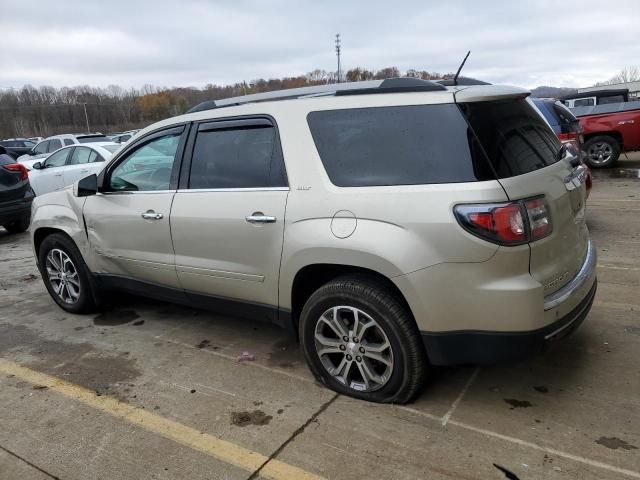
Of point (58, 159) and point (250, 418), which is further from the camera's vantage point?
point (58, 159)

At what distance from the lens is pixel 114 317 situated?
481cm

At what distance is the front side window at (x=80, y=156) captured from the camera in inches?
463

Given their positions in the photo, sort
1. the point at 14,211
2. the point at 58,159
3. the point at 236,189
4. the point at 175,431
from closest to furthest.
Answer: the point at 175,431 → the point at 236,189 → the point at 14,211 → the point at 58,159

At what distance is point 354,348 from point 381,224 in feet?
2.55

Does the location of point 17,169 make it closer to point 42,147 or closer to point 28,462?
point 28,462

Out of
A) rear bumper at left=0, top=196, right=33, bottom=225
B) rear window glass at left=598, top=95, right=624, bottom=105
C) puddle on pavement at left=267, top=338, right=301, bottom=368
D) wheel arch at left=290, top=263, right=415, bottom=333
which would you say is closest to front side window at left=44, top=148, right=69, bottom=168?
rear bumper at left=0, top=196, right=33, bottom=225

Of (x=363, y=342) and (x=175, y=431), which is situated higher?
(x=363, y=342)

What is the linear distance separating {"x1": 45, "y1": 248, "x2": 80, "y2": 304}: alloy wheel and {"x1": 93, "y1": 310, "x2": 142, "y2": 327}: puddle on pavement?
0.29m

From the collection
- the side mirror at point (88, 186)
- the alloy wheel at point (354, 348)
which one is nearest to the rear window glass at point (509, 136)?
the alloy wheel at point (354, 348)

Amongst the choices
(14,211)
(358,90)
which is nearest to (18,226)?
(14,211)

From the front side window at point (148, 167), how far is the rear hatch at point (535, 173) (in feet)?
7.21

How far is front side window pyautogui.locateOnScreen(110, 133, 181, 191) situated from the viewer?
389 centimetres

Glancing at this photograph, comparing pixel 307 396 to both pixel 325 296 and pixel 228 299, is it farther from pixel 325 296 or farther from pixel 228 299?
pixel 228 299

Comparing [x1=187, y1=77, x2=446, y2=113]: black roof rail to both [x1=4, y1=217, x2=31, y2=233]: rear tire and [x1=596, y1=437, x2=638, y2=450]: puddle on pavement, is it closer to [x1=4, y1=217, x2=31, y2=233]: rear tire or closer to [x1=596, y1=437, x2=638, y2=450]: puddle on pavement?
[x1=596, y1=437, x2=638, y2=450]: puddle on pavement
